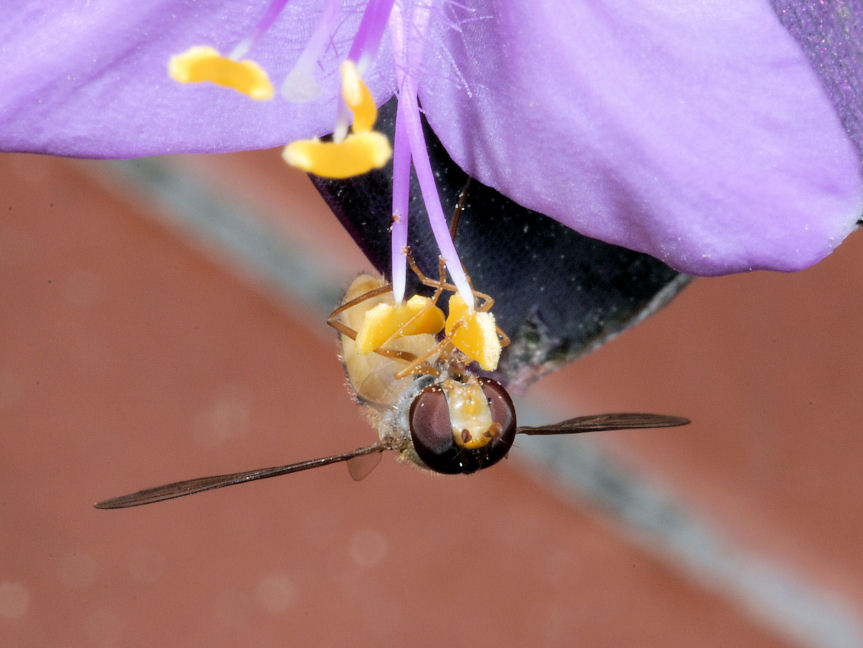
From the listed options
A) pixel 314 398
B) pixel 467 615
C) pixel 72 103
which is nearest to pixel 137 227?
pixel 314 398

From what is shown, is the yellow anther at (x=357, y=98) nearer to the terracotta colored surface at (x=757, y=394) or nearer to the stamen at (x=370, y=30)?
the stamen at (x=370, y=30)

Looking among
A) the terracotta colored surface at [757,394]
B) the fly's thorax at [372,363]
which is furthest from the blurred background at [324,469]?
the fly's thorax at [372,363]

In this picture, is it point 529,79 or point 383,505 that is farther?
point 383,505

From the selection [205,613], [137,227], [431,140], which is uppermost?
[431,140]

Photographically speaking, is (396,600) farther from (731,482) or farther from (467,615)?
(731,482)

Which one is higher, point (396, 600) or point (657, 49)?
point (657, 49)

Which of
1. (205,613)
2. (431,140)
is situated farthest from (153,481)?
(431,140)

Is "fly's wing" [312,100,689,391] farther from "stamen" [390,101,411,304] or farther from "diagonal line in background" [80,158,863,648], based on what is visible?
"diagonal line in background" [80,158,863,648]
